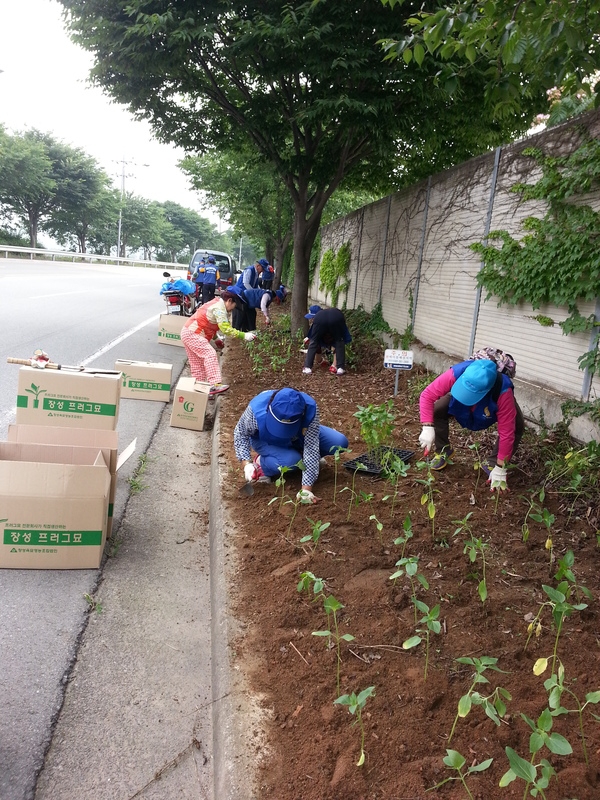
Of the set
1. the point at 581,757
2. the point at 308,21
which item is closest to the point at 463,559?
the point at 581,757

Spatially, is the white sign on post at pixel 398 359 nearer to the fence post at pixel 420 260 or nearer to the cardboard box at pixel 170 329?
the fence post at pixel 420 260

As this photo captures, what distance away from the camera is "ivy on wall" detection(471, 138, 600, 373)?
4840 mm

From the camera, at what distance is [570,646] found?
2.46 metres

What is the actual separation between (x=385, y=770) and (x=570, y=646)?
1.09m

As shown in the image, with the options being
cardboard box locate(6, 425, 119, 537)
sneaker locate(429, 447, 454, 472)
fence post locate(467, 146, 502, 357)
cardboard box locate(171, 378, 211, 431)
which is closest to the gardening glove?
sneaker locate(429, 447, 454, 472)

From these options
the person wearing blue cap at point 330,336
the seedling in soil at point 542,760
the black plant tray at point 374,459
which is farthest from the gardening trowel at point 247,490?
the person wearing blue cap at point 330,336

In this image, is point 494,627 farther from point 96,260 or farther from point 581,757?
point 96,260

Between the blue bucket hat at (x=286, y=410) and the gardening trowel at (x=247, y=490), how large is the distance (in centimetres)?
49

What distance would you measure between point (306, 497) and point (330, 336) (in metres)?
5.19

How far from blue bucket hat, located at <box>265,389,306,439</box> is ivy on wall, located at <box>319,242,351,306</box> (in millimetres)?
11173

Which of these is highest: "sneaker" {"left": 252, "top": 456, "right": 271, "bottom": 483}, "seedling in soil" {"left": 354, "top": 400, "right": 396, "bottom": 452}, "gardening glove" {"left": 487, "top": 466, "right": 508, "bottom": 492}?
"seedling in soil" {"left": 354, "top": 400, "right": 396, "bottom": 452}

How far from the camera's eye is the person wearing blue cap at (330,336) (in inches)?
332

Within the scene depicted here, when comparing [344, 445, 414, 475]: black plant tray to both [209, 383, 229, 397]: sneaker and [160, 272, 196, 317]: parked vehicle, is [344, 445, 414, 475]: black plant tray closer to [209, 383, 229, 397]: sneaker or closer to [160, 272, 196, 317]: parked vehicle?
[209, 383, 229, 397]: sneaker

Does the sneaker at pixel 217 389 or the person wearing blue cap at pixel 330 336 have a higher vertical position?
the person wearing blue cap at pixel 330 336
